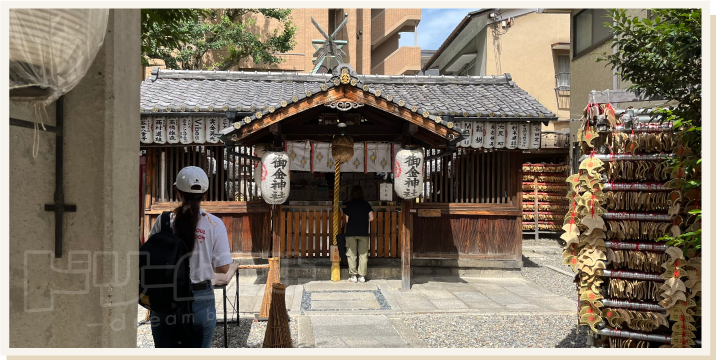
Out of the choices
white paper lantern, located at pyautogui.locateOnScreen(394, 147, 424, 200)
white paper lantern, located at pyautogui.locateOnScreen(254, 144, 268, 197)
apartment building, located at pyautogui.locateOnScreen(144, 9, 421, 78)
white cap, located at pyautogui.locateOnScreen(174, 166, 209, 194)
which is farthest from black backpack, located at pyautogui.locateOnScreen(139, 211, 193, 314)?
apartment building, located at pyautogui.locateOnScreen(144, 9, 421, 78)

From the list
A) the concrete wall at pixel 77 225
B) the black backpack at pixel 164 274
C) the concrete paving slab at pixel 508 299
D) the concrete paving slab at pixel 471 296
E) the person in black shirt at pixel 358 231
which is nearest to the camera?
Result: the concrete wall at pixel 77 225

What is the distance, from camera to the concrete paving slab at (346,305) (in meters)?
9.13

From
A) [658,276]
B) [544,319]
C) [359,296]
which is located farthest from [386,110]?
[658,276]

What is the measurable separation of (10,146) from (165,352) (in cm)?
162

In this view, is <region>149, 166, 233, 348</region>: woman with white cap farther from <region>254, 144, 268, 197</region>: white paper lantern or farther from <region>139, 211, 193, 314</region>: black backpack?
<region>254, 144, 268, 197</region>: white paper lantern

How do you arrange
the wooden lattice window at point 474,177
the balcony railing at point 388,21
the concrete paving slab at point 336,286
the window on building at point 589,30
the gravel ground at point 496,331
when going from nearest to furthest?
the gravel ground at point 496,331 < the concrete paving slab at point 336,286 < the wooden lattice window at point 474,177 < the window on building at point 589,30 < the balcony railing at point 388,21

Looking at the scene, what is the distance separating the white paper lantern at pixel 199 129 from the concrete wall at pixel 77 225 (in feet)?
27.5

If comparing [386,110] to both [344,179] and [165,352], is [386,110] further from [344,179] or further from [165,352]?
[165,352]

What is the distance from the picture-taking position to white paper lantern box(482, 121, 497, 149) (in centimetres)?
1195

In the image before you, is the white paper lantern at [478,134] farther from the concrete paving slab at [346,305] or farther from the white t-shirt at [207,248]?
the white t-shirt at [207,248]

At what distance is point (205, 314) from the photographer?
410 centimetres

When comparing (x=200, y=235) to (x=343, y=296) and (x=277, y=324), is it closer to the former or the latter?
(x=277, y=324)

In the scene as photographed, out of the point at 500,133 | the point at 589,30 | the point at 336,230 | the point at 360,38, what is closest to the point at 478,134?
the point at 500,133

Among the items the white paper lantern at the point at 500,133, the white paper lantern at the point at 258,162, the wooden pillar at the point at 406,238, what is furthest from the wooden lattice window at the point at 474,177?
the white paper lantern at the point at 258,162
